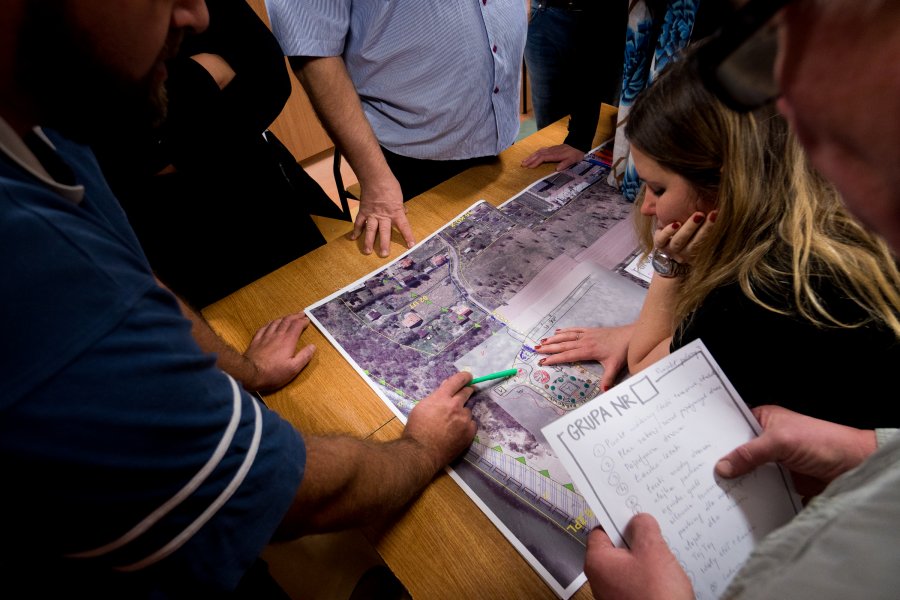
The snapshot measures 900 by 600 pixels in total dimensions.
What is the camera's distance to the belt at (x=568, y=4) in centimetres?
127

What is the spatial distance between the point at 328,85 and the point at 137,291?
33.1 inches

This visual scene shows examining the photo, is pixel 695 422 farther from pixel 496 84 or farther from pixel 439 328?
pixel 496 84

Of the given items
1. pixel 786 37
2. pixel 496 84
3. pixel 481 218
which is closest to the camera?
pixel 786 37

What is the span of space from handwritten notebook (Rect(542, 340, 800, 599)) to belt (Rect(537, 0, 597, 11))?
3.86 ft

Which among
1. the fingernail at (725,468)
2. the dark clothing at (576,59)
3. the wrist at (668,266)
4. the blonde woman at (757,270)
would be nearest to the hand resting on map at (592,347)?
the blonde woman at (757,270)

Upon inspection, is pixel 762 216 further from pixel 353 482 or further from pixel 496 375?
pixel 353 482

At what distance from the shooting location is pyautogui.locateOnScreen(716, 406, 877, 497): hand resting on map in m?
0.50

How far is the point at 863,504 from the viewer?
0.31m

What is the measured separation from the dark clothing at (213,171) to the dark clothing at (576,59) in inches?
31.7

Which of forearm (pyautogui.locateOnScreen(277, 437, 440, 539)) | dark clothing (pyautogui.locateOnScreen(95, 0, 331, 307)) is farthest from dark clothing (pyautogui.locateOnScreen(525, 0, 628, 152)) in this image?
forearm (pyautogui.locateOnScreen(277, 437, 440, 539))

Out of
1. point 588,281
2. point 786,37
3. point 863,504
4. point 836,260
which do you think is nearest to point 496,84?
point 588,281

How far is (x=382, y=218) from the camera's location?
1.01 metres

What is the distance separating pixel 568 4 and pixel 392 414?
1.40 metres

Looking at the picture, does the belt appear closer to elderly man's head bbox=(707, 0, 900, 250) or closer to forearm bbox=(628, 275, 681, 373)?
forearm bbox=(628, 275, 681, 373)
